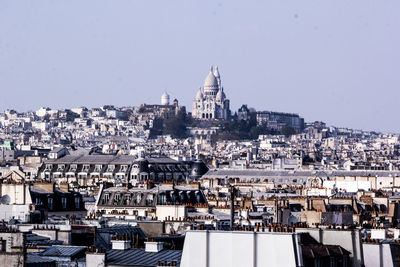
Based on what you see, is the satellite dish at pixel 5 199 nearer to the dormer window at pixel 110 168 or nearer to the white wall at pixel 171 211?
the white wall at pixel 171 211

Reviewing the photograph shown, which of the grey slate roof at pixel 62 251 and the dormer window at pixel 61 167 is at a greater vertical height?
the dormer window at pixel 61 167

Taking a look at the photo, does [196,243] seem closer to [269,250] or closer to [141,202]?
[269,250]

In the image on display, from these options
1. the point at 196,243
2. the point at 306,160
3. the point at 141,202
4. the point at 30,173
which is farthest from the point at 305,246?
the point at 306,160

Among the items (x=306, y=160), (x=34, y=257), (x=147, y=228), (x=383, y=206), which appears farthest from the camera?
(x=306, y=160)

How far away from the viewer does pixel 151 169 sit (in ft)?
303

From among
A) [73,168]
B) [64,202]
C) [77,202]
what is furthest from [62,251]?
[73,168]

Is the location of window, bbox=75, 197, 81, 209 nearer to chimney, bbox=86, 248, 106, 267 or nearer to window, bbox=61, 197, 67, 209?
window, bbox=61, 197, 67, 209

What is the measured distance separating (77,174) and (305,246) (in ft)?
243

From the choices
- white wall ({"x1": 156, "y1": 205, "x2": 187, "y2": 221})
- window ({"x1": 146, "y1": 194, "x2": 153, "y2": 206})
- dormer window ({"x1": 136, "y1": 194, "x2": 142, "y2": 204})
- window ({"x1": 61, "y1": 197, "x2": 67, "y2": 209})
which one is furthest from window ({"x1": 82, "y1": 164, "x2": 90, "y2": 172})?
white wall ({"x1": 156, "y1": 205, "x2": 187, "y2": 221})

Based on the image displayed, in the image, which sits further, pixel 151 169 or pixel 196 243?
pixel 151 169

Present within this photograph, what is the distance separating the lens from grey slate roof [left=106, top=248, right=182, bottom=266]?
1905cm

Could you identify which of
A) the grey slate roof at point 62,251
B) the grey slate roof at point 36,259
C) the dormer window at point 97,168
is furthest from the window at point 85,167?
the grey slate roof at point 36,259

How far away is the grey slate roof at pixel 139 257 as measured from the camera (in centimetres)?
1905

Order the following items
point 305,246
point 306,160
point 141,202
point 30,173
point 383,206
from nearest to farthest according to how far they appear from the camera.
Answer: point 305,246
point 141,202
point 383,206
point 30,173
point 306,160
